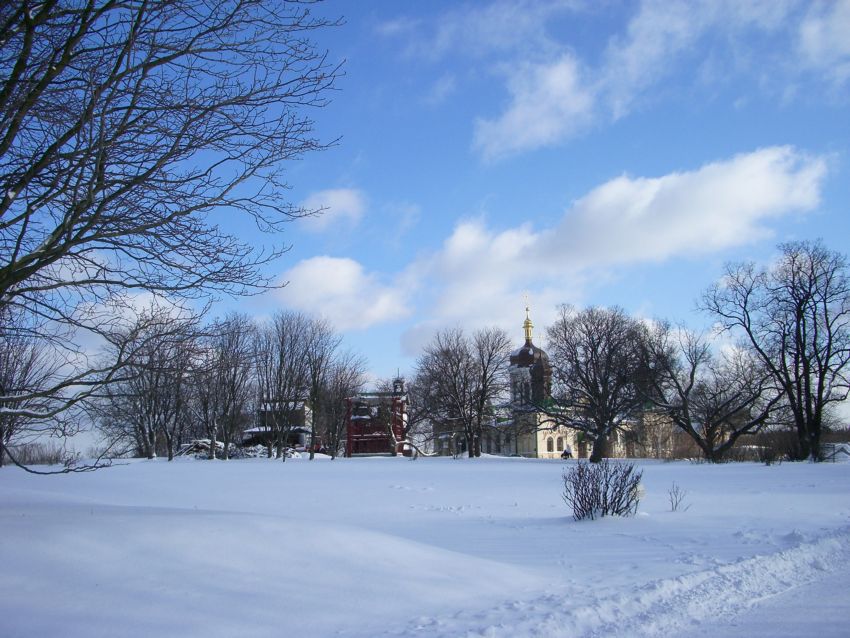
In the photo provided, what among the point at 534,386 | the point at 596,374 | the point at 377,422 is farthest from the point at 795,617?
the point at 377,422

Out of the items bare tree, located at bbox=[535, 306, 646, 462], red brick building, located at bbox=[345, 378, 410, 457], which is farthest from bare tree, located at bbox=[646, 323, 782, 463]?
red brick building, located at bbox=[345, 378, 410, 457]

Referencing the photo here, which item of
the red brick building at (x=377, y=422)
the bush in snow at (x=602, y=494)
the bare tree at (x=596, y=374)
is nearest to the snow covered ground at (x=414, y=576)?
the bush in snow at (x=602, y=494)

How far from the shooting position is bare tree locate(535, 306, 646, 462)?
122 feet

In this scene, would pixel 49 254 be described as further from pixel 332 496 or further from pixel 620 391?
pixel 620 391

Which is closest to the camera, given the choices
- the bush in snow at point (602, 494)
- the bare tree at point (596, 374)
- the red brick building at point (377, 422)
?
the bush in snow at point (602, 494)

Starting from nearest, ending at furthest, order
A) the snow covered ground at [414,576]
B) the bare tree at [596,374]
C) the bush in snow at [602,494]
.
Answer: the snow covered ground at [414,576] < the bush in snow at [602,494] < the bare tree at [596,374]

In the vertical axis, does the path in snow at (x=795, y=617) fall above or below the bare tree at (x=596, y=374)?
below

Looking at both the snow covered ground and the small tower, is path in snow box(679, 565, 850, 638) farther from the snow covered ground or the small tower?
the small tower

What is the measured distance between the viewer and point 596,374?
38344 mm

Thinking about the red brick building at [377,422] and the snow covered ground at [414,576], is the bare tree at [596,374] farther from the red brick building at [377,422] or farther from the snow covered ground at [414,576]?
the snow covered ground at [414,576]

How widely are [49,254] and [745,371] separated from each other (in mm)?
40701

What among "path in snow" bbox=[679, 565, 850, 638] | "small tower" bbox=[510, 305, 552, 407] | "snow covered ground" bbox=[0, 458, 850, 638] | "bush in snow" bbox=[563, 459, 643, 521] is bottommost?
"path in snow" bbox=[679, 565, 850, 638]

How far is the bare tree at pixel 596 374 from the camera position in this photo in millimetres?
37062

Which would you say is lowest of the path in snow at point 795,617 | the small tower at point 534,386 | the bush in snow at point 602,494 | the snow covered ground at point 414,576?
the path in snow at point 795,617
